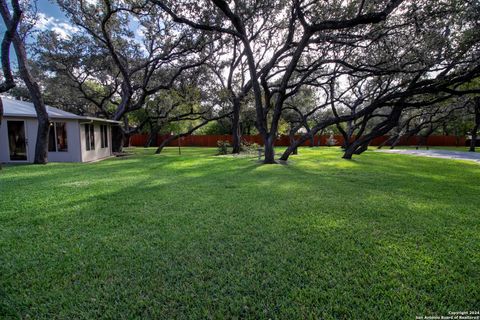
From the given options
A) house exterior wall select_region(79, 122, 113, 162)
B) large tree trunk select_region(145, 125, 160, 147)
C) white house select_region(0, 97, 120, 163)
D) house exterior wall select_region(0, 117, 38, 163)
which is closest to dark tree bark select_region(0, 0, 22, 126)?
white house select_region(0, 97, 120, 163)

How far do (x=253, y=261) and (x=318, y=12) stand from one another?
349 inches

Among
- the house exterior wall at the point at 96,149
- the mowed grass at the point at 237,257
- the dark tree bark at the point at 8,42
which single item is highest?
the dark tree bark at the point at 8,42

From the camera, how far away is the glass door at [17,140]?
10742 mm

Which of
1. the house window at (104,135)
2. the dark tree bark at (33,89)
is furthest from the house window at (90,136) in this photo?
the dark tree bark at (33,89)

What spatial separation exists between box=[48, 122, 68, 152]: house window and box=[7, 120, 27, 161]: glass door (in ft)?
2.99

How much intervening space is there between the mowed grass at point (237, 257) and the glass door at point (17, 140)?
8.57m

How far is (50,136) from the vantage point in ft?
37.4

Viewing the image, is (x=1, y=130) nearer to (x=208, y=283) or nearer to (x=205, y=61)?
(x=205, y=61)

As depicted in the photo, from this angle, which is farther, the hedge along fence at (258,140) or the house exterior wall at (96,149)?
the hedge along fence at (258,140)

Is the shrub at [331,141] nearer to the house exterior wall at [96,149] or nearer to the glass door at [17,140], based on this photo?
the house exterior wall at [96,149]

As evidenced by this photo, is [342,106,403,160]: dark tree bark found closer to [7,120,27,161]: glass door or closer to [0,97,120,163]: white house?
[0,97,120,163]: white house

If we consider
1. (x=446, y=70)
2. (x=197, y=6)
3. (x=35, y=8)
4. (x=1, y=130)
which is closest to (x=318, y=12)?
(x=197, y=6)

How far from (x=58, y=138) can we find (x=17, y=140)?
151 cm

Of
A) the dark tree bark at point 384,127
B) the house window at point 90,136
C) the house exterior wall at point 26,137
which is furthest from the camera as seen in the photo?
the house window at point 90,136
